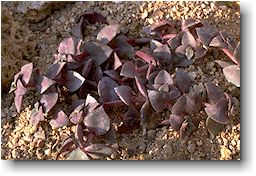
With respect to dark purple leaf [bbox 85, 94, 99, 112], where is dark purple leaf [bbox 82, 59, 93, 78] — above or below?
above

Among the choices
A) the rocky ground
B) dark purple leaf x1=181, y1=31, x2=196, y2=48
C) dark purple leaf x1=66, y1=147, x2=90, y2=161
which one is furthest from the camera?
dark purple leaf x1=181, y1=31, x2=196, y2=48

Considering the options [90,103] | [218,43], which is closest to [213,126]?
[218,43]

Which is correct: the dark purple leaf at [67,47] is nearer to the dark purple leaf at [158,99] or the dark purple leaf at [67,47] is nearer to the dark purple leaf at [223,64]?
the dark purple leaf at [158,99]

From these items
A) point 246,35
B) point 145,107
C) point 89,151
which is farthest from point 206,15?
point 89,151

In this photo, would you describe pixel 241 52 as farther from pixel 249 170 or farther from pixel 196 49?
pixel 249 170

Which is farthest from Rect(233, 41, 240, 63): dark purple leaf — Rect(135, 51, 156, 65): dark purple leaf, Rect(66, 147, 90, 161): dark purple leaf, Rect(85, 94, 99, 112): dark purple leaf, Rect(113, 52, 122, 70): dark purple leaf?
Rect(66, 147, 90, 161): dark purple leaf

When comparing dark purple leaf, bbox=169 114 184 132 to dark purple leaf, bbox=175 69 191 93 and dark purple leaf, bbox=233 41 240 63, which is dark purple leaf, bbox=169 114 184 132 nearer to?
dark purple leaf, bbox=175 69 191 93

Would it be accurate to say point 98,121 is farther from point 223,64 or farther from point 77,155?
point 223,64

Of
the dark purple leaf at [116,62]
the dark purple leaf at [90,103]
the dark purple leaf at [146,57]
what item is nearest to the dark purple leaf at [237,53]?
the dark purple leaf at [146,57]
